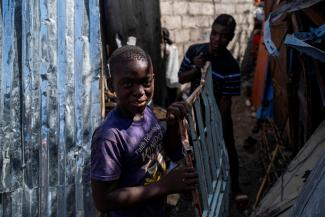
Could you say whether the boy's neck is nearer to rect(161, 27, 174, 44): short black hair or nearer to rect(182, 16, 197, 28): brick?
rect(161, 27, 174, 44): short black hair

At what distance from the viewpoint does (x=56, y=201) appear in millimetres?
3334

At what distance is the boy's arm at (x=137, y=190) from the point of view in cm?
192

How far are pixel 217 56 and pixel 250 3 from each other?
6.16m

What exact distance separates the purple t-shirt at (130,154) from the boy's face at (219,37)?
205 centimetres

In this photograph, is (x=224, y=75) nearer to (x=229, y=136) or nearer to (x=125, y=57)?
(x=229, y=136)

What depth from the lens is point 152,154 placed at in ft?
6.98

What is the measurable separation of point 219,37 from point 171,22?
142 inches

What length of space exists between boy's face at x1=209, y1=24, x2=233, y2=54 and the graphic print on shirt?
206 centimetres

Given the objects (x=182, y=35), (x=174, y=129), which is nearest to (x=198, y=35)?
(x=182, y=35)

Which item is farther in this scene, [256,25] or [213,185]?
[256,25]

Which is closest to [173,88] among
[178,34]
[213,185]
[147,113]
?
[178,34]

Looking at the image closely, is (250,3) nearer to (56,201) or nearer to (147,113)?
(56,201)

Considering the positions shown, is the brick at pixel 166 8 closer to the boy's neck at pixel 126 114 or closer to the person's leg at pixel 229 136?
the person's leg at pixel 229 136

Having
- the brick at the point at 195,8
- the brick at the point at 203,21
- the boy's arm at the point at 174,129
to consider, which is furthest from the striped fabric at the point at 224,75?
the brick at the point at 203,21
